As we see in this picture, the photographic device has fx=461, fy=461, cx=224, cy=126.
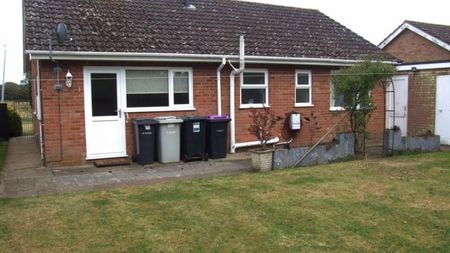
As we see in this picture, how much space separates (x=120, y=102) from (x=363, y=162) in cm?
590

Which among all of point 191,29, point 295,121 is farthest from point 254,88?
point 191,29

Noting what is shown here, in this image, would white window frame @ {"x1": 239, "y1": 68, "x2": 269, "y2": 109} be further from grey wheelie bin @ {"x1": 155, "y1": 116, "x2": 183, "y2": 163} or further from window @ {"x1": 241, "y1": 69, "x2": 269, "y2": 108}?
grey wheelie bin @ {"x1": 155, "y1": 116, "x2": 183, "y2": 163}

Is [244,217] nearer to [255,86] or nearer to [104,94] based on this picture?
[104,94]

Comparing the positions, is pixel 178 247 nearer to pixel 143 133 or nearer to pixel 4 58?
pixel 143 133

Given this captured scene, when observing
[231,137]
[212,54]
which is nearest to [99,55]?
[212,54]

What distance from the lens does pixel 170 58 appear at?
11250mm

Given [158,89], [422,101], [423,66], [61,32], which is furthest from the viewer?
[422,101]

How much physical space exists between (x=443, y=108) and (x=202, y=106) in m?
7.76

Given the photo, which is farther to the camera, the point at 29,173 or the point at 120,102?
the point at 120,102

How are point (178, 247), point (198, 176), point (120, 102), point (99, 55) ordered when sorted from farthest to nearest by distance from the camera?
point (120, 102)
point (99, 55)
point (198, 176)
point (178, 247)

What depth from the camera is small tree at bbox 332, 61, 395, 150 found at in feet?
36.6

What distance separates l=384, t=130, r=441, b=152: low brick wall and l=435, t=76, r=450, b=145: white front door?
1796mm

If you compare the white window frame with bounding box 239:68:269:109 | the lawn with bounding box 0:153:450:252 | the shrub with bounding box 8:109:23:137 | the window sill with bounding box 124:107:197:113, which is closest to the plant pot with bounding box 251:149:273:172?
the lawn with bounding box 0:153:450:252

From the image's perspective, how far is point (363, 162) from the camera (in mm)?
10734
